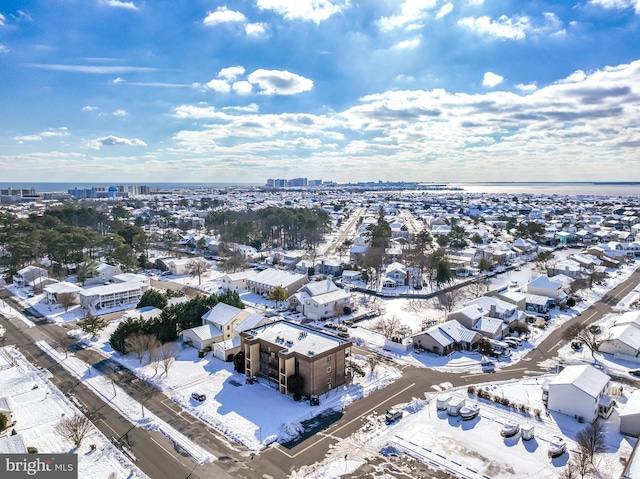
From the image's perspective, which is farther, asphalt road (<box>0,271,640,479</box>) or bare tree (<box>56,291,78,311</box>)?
bare tree (<box>56,291,78,311</box>)

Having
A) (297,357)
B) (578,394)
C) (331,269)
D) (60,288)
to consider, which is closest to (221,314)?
(297,357)

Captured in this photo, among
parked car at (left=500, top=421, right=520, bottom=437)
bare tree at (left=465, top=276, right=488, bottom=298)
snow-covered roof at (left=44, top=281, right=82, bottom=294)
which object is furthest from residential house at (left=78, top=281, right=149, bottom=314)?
bare tree at (left=465, top=276, right=488, bottom=298)

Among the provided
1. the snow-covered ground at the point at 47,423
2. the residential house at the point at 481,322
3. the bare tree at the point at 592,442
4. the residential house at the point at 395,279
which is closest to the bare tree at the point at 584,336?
the residential house at the point at 481,322

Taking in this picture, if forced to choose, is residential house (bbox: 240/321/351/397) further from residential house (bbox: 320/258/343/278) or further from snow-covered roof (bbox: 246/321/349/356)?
residential house (bbox: 320/258/343/278)

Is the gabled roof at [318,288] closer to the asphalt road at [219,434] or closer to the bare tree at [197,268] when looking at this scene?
the asphalt road at [219,434]

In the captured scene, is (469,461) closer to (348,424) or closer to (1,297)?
(348,424)
